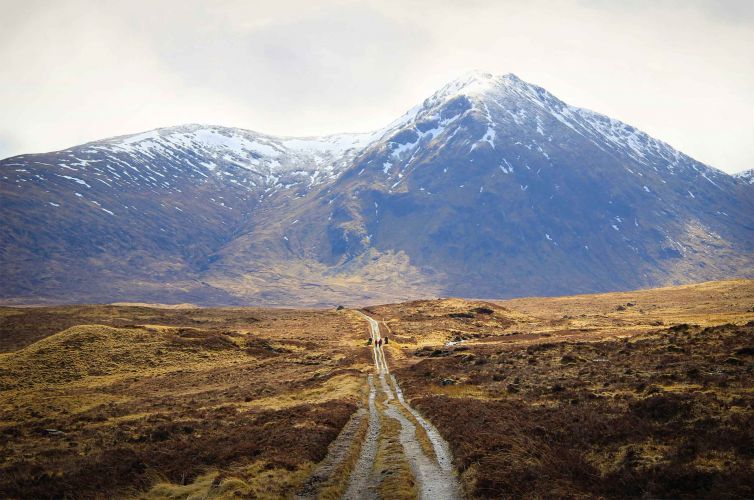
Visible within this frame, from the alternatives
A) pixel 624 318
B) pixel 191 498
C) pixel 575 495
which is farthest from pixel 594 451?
pixel 624 318

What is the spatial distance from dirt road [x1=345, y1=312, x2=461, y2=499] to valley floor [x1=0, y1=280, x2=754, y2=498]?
0.46ft

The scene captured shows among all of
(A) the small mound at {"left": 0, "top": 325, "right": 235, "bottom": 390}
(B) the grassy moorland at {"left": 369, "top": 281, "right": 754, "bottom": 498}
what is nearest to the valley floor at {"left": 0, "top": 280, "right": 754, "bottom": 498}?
(B) the grassy moorland at {"left": 369, "top": 281, "right": 754, "bottom": 498}

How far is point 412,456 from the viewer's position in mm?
26297

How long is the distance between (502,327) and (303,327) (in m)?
47.9

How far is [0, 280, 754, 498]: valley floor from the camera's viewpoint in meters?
21.0

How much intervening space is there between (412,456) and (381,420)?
10176 mm

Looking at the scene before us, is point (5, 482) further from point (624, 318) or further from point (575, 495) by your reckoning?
point (624, 318)

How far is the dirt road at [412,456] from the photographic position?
2155 centimetres

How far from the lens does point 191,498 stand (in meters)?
20.6

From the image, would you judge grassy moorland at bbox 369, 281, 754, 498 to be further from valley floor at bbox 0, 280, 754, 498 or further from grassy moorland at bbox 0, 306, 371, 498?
grassy moorland at bbox 0, 306, 371, 498

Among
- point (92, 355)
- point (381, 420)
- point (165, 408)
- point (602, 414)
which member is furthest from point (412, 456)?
point (92, 355)

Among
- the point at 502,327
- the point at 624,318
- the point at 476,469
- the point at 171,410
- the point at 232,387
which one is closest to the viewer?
the point at 476,469

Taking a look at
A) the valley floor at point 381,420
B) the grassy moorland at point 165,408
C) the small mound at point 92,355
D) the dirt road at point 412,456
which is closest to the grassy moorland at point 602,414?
the valley floor at point 381,420

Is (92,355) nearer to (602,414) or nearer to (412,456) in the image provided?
(412,456)
